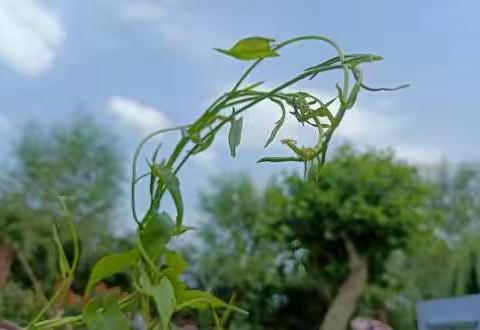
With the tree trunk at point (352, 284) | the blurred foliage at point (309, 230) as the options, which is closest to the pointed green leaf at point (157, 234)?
the tree trunk at point (352, 284)

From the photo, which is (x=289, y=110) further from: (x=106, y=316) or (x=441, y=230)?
(x=441, y=230)

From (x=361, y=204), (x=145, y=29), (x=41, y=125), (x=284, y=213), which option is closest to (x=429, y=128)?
(x=361, y=204)

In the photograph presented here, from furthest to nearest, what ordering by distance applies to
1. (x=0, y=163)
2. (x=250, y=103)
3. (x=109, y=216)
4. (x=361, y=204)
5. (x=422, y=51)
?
(x=361, y=204)
(x=109, y=216)
(x=0, y=163)
(x=422, y=51)
(x=250, y=103)

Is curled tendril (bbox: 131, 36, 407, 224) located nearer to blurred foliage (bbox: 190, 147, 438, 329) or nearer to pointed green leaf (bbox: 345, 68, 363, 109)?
pointed green leaf (bbox: 345, 68, 363, 109)

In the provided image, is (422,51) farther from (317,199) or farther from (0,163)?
(0,163)

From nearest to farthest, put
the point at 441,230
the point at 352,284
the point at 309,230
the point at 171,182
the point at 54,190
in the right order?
the point at 171,182
the point at 54,190
the point at 352,284
the point at 441,230
the point at 309,230

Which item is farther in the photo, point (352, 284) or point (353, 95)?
point (352, 284)

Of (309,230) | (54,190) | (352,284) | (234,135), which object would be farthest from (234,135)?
(309,230)

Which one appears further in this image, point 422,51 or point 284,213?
point 284,213
